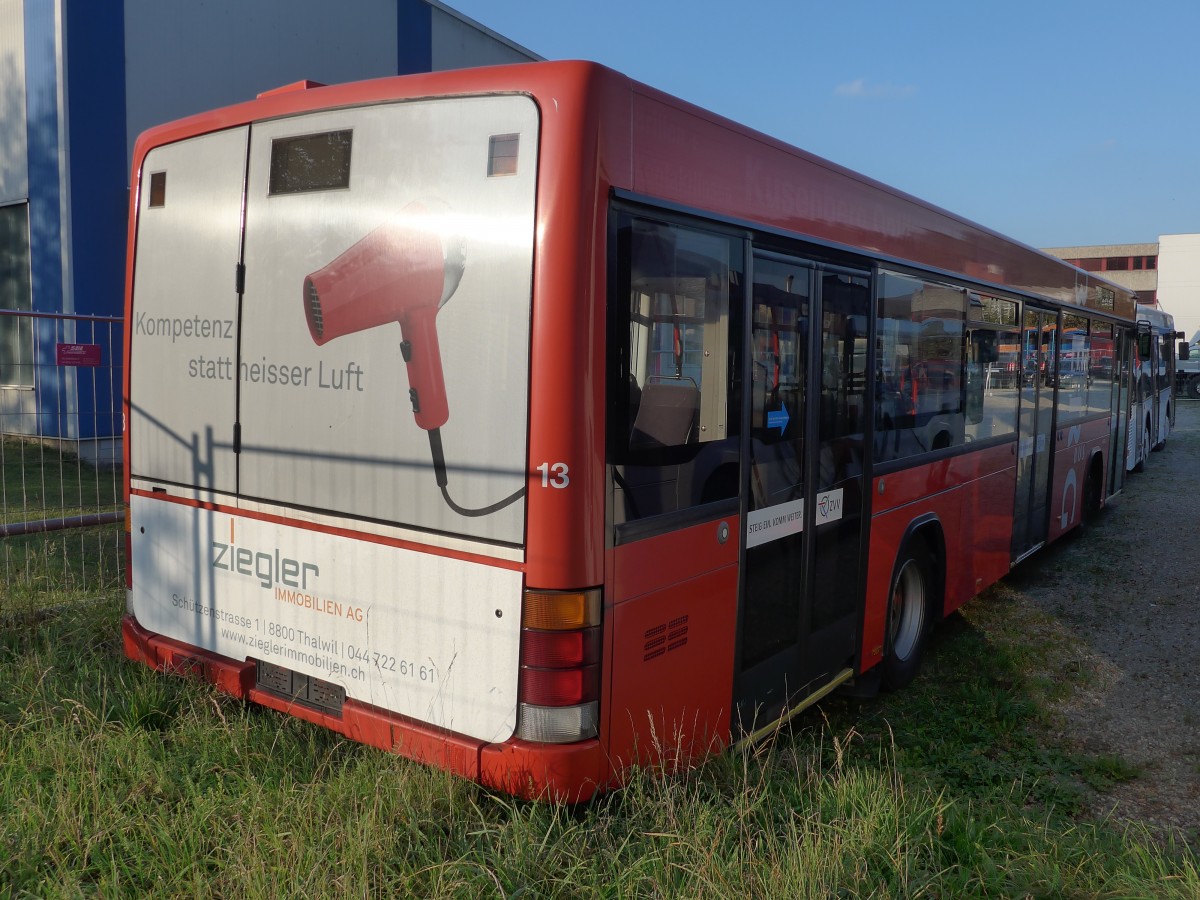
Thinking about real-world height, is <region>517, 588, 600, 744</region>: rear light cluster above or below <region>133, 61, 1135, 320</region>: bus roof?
below

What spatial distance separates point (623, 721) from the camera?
333 centimetres

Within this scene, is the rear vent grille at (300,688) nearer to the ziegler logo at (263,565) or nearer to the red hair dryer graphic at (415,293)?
the ziegler logo at (263,565)

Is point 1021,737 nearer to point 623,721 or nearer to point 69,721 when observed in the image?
point 623,721

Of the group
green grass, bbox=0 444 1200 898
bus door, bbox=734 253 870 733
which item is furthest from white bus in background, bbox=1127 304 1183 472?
green grass, bbox=0 444 1200 898

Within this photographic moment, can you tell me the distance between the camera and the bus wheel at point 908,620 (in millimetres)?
5613

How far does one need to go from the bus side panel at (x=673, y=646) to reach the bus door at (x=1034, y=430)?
475 centimetres

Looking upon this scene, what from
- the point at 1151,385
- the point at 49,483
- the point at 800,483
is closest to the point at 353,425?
the point at 800,483

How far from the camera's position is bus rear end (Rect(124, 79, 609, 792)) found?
316 centimetres

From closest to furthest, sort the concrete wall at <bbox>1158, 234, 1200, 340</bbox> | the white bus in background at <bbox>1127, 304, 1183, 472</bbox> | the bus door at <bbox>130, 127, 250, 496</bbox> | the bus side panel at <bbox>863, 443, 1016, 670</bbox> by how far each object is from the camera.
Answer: the bus door at <bbox>130, 127, 250, 496</bbox> < the bus side panel at <bbox>863, 443, 1016, 670</bbox> < the white bus in background at <bbox>1127, 304, 1183, 472</bbox> < the concrete wall at <bbox>1158, 234, 1200, 340</bbox>

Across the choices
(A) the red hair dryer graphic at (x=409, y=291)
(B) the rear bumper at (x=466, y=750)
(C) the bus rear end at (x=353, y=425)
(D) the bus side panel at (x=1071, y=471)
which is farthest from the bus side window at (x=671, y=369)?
(D) the bus side panel at (x=1071, y=471)

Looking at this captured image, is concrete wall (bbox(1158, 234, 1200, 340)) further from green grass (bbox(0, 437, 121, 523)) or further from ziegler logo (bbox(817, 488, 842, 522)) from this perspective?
green grass (bbox(0, 437, 121, 523))

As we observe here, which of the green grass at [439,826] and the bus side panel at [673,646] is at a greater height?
the bus side panel at [673,646]

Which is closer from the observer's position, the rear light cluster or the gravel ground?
the rear light cluster

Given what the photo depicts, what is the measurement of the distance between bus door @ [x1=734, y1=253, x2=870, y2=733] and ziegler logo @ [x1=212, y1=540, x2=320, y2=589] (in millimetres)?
1756
